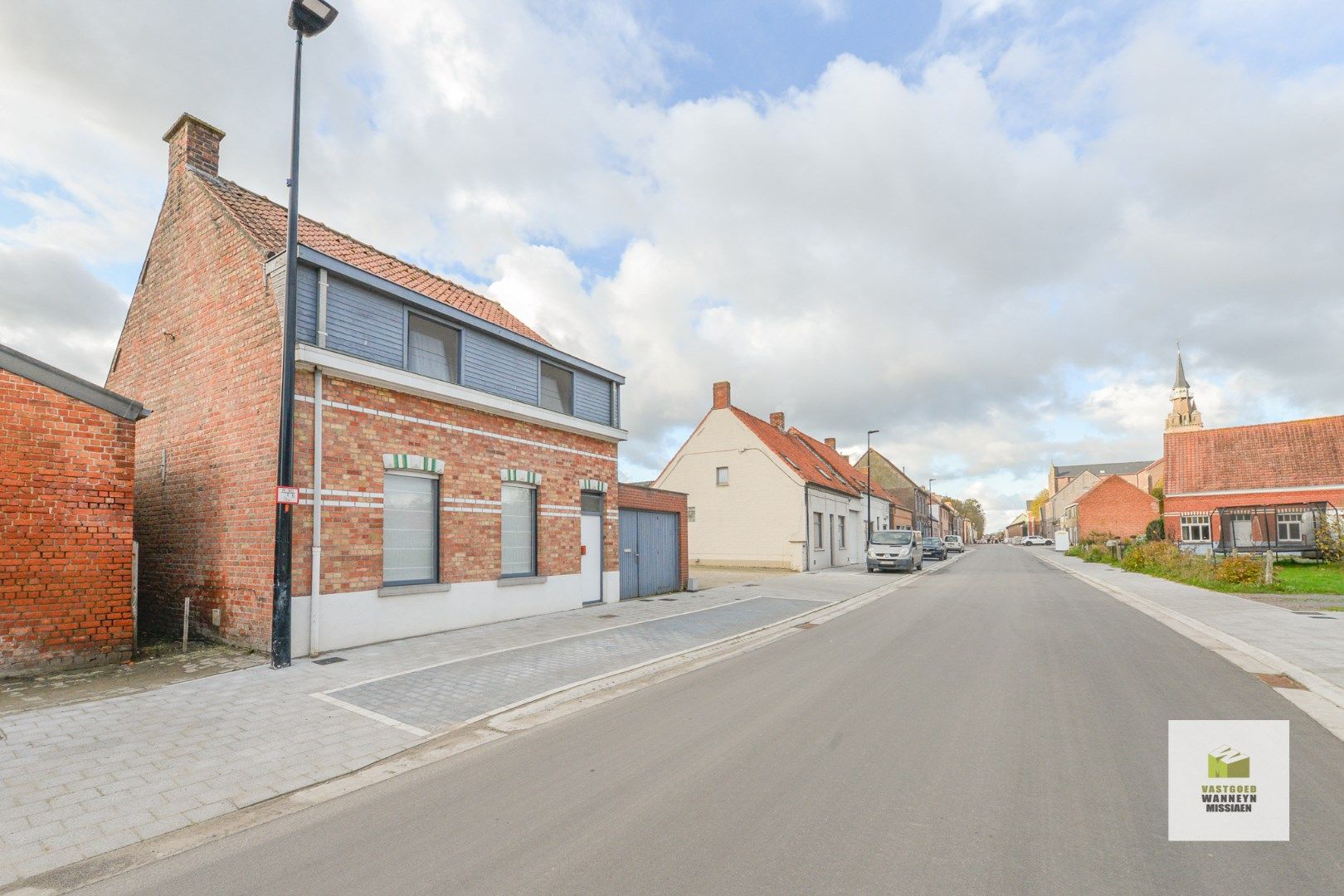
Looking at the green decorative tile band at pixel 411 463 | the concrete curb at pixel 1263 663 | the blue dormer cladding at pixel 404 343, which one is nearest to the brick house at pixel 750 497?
the concrete curb at pixel 1263 663

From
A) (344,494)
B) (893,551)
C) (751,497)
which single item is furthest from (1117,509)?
(344,494)

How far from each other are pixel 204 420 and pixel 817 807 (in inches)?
435

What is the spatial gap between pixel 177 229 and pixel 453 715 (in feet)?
35.4

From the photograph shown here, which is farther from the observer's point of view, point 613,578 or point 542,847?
point 613,578

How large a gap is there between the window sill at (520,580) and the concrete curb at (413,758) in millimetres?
4053

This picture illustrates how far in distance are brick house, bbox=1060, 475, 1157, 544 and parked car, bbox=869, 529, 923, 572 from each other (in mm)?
41211

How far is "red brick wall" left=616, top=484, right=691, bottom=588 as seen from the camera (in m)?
16.2

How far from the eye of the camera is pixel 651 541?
17.2 m

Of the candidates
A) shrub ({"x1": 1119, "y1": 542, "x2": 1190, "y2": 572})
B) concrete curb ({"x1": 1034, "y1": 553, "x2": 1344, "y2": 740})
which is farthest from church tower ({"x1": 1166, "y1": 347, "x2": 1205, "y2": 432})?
concrete curb ({"x1": 1034, "y1": 553, "x2": 1344, "y2": 740})

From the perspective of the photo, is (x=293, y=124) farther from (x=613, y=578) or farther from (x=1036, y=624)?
(x=1036, y=624)

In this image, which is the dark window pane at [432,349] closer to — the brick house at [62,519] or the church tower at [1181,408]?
the brick house at [62,519]

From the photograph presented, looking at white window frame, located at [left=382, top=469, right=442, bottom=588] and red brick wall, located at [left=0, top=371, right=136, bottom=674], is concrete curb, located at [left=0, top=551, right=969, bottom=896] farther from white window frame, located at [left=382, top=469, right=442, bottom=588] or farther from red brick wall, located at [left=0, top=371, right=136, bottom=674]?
red brick wall, located at [left=0, top=371, right=136, bottom=674]

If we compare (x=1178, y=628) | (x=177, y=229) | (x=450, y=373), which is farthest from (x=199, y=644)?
(x=1178, y=628)

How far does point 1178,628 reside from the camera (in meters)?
11.4
